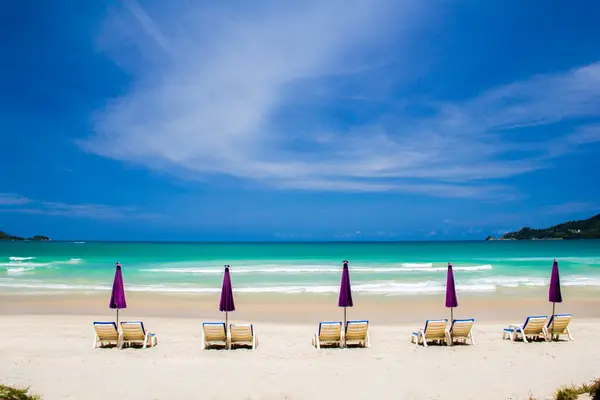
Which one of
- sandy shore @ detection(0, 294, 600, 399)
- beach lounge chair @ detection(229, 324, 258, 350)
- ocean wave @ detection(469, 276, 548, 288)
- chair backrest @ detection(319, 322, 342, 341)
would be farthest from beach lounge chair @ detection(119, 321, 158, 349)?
ocean wave @ detection(469, 276, 548, 288)

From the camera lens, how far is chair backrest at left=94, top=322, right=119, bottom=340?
10676 mm

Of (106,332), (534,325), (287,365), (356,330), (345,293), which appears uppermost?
(345,293)

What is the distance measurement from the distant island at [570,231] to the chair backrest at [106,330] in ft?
541

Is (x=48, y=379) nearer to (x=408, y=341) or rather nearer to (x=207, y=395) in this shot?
(x=207, y=395)

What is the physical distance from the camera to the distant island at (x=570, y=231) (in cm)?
14788

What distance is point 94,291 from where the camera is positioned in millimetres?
23922

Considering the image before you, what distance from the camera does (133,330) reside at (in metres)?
10.8

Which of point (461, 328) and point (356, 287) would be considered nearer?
point (461, 328)

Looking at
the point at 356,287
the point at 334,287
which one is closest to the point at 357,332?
the point at 356,287

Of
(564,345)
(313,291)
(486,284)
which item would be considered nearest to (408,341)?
(564,345)

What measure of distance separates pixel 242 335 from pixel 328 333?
6.56 ft

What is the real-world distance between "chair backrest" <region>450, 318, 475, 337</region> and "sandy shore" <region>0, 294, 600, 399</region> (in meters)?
0.41

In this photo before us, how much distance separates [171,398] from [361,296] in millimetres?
14833

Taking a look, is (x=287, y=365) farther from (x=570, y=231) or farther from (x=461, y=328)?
(x=570, y=231)
